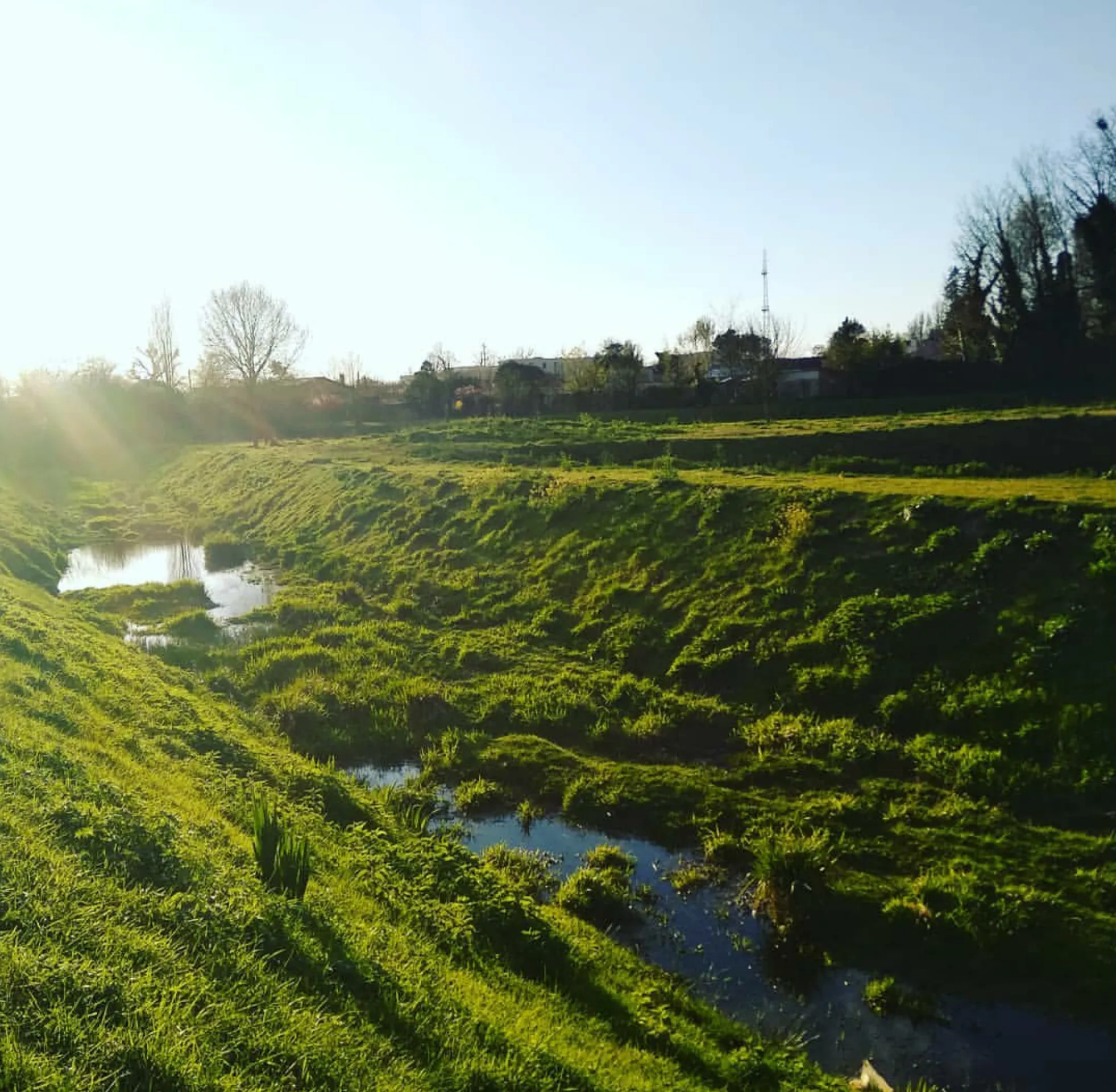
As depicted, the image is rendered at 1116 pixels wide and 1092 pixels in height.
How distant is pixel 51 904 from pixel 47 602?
17360mm

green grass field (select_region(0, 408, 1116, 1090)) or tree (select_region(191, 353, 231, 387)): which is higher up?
tree (select_region(191, 353, 231, 387))

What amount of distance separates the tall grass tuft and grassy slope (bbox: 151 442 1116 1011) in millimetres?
5034

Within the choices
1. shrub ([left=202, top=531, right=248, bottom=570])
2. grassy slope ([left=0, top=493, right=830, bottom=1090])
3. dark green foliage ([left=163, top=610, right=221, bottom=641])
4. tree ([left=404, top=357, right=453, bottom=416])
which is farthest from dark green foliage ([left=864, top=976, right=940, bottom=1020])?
tree ([left=404, top=357, right=453, bottom=416])

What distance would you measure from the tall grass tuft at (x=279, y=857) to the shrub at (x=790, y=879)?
472 cm

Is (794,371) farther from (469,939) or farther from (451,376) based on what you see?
(469,939)

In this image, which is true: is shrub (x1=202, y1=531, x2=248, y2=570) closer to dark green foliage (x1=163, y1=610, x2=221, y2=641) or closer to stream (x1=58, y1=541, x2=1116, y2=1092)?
dark green foliage (x1=163, y1=610, x2=221, y2=641)

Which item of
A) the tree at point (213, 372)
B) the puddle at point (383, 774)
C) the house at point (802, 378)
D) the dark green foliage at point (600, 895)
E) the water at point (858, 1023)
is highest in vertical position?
the tree at point (213, 372)

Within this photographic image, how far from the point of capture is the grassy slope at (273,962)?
4.54m

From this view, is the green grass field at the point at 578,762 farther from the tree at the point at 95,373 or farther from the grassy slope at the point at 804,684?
the tree at the point at 95,373

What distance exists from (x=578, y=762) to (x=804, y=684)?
3801 mm

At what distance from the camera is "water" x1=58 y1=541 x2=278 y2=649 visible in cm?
2034

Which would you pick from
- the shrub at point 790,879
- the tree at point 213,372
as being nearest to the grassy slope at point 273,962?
the shrub at point 790,879

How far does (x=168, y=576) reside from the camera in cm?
2834

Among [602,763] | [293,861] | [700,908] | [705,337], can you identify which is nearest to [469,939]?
[293,861]
